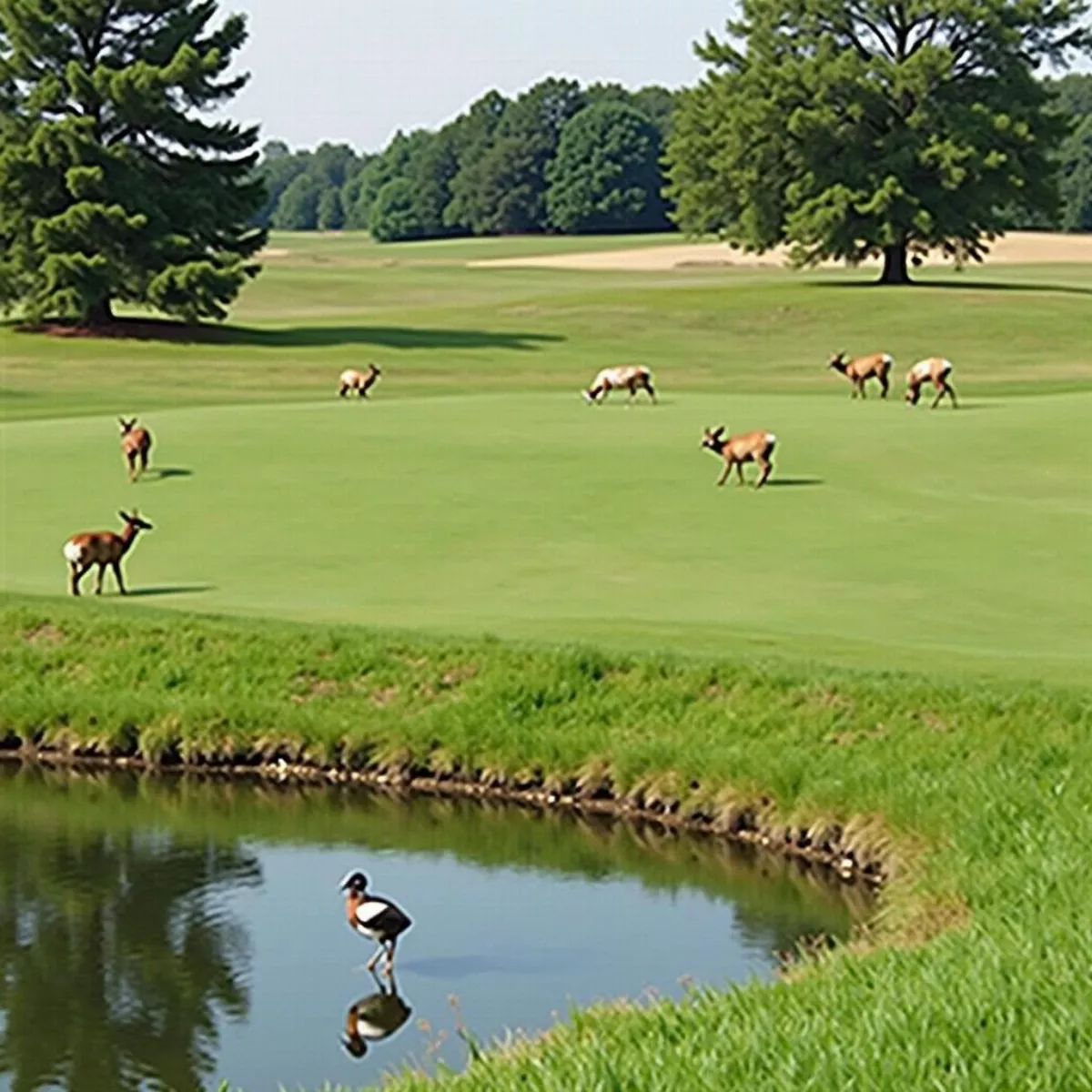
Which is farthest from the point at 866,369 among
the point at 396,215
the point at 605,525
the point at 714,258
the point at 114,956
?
the point at 396,215

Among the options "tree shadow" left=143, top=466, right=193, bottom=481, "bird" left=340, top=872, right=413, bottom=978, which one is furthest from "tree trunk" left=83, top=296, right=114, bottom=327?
"bird" left=340, top=872, right=413, bottom=978

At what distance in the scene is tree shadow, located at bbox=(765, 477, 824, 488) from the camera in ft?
97.5

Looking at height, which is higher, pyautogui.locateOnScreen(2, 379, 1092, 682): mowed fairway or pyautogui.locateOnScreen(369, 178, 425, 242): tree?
pyautogui.locateOnScreen(2, 379, 1092, 682): mowed fairway

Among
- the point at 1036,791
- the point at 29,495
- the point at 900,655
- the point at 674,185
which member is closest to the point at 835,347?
the point at 674,185

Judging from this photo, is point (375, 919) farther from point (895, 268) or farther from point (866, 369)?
point (895, 268)

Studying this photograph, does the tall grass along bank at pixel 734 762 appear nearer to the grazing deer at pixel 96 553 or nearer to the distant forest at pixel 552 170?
the grazing deer at pixel 96 553

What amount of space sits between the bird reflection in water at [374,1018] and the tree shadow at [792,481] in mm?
17440

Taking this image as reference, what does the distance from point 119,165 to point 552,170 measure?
330 feet

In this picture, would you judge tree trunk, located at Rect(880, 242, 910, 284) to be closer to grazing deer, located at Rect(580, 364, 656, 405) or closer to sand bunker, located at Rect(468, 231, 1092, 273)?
sand bunker, located at Rect(468, 231, 1092, 273)

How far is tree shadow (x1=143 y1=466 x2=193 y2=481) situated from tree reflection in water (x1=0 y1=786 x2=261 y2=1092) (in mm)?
12912

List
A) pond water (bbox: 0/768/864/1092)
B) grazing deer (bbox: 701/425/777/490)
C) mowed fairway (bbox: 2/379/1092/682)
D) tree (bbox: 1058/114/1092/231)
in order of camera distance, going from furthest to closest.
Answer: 1. tree (bbox: 1058/114/1092/231)
2. grazing deer (bbox: 701/425/777/490)
3. mowed fairway (bbox: 2/379/1092/682)
4. pond water (bbox: 0/768/864/1092)

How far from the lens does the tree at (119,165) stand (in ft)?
188

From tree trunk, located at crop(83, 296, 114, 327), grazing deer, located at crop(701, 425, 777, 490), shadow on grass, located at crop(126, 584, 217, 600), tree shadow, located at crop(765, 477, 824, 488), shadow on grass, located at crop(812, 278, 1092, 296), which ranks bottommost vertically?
tree trunk, located at crop(83, 296, 114, 327)

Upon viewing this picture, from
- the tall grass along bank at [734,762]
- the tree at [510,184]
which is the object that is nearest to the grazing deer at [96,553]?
the tall grass along bank at [734,762]
